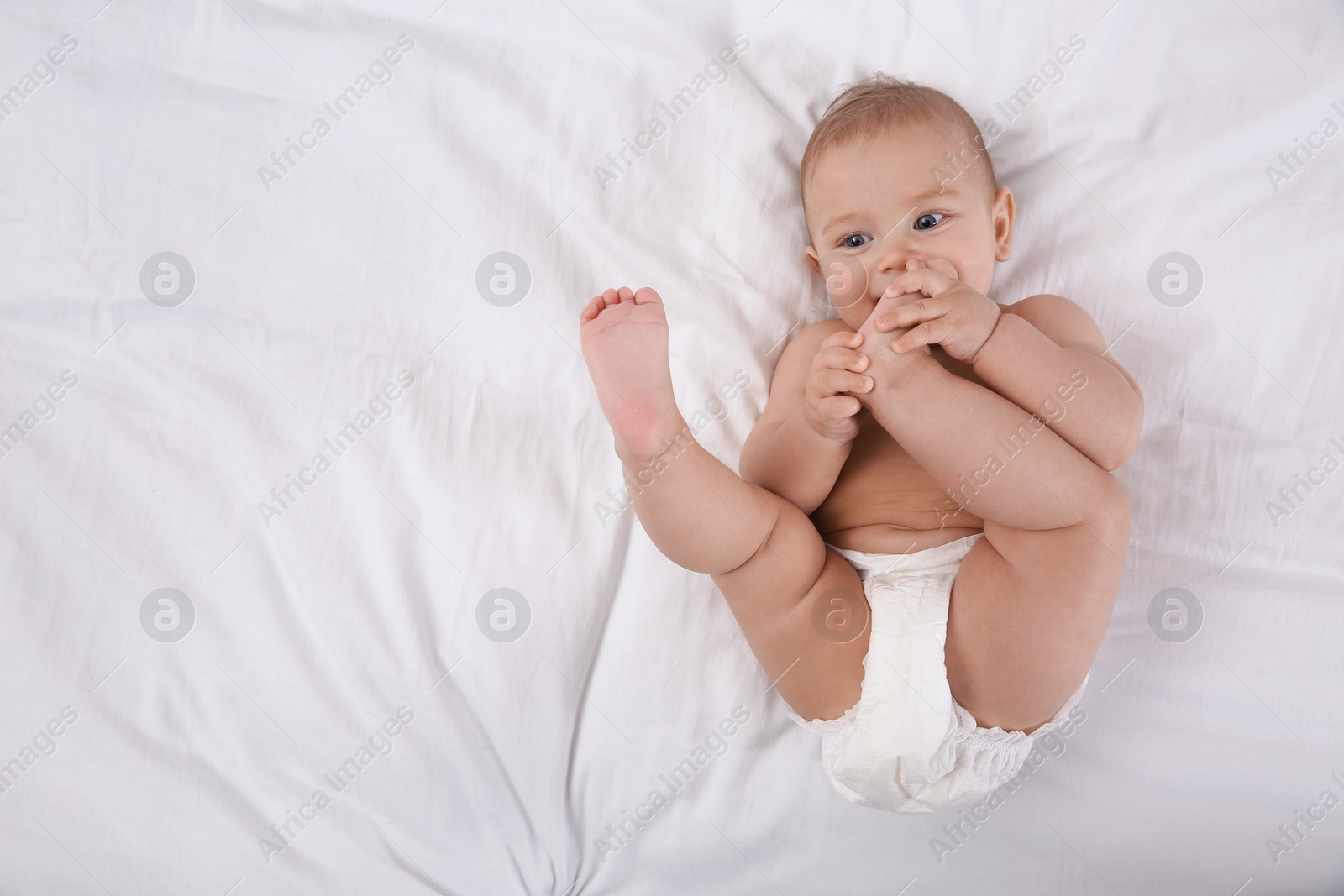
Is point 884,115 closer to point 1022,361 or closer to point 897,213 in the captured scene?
point 897,213

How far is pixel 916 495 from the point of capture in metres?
1.33

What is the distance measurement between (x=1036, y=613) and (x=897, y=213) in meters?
0.60

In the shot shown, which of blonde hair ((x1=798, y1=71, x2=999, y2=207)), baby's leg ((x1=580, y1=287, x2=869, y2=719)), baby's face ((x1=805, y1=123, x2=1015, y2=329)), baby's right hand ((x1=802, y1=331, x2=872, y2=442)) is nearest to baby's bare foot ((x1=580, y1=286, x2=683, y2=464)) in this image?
baby's leg ((x1=580, y1=287, x2=869, y2=719))

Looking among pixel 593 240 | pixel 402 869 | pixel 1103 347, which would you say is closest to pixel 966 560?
pixel 1103 347

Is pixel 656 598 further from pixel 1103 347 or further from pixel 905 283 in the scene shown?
pixel 1103 347

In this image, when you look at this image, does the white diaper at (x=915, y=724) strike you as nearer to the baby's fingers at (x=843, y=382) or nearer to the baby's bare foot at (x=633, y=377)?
the baby's fingers at (x=843, y=382)

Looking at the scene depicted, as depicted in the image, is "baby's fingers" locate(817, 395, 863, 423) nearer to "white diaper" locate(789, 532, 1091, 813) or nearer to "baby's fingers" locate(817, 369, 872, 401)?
"baby's fingers" locate(817, 369, 872, 401)

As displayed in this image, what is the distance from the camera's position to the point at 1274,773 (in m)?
1.28

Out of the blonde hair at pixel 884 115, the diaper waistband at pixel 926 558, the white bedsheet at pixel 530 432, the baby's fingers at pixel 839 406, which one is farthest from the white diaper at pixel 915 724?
the blonde hair at pixel 884 115

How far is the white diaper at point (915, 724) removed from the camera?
3.76ft

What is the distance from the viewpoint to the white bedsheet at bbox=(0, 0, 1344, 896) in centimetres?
128


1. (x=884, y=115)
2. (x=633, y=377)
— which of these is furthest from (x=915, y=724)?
(x=884, y=115)

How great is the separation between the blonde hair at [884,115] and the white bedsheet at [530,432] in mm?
93

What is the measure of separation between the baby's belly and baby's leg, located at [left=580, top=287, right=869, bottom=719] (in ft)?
0.27
